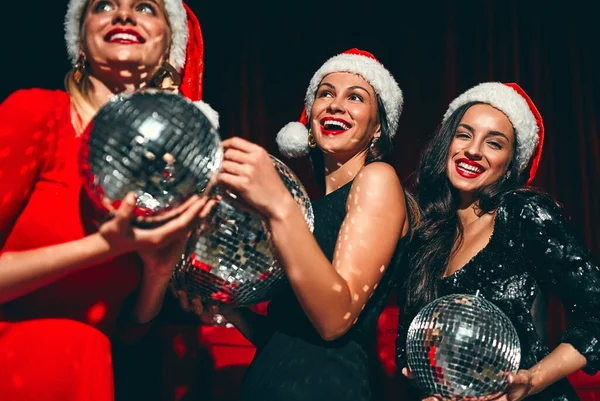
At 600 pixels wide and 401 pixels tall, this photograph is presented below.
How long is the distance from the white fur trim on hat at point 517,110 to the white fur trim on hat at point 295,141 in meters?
0.54

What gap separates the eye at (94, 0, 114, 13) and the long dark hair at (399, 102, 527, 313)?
1.00 metres

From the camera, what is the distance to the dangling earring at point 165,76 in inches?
51.1

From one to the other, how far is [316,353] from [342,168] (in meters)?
0.54

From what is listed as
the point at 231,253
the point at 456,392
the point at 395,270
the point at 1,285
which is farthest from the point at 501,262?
the point at 1,285

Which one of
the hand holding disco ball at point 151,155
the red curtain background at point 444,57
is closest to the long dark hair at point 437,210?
the hand holding disco ball at point 151,155

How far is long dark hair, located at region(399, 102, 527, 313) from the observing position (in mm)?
1773

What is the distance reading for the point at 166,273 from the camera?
1184 millimetres

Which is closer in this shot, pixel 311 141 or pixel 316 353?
pixel 316 353

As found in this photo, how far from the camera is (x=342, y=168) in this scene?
5.65 ft

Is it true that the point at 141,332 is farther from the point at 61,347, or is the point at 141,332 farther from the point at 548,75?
the point at 548,75

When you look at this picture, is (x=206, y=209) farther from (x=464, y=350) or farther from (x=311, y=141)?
(x=311, y=141)

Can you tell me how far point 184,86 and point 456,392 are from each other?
900mm

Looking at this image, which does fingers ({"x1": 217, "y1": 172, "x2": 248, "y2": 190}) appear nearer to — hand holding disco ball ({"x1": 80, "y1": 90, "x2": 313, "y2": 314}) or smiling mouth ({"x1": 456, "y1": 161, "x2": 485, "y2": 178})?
hand holding disco ball ({"x1": 80, "y1": 90, "x2": 313, "y2": 314})

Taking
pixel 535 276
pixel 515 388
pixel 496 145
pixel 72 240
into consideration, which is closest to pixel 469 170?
pixel 496 145
